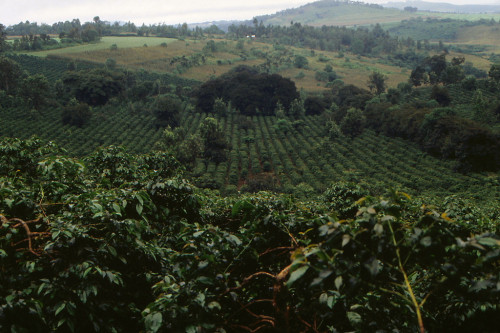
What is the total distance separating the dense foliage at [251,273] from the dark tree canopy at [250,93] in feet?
219

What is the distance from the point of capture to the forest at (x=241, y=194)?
2.89 m

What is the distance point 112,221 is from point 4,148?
5.96 m

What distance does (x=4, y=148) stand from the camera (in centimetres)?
820

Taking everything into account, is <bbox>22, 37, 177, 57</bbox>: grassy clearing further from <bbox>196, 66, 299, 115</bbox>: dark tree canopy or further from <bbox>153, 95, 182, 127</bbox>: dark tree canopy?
<bbox>153, 95, 182, 127</bbox>: dark tree canopy

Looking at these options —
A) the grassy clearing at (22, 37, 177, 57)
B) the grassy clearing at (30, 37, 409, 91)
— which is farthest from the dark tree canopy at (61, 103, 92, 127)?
the grassy clearing at (22, 37, 177, 57)

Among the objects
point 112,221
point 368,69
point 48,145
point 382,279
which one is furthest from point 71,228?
point 368,69

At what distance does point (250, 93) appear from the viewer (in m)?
71.0

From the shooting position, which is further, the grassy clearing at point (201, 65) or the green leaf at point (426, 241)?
the grassy clearing at point (201, 65)

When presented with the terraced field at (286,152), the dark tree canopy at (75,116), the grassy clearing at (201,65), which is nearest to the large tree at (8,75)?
the terraced field at (286,152)

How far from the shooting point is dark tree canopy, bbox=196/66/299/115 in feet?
232

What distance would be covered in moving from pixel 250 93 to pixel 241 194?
51899 mm

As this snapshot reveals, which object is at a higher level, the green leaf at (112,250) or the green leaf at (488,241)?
the green leaf at (488,241)

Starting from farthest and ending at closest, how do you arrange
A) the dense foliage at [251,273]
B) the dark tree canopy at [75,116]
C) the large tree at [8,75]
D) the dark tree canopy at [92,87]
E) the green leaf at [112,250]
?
1. the dark tree canopy at [92,87]
2. the large tree at [8,75]
3. the dark tree canopy at [75,116]
4. the green leaf at [112,250]
5. the dense foliage at [251,273]

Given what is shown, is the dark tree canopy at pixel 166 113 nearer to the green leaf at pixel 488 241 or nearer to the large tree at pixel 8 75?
the large tree at pixel 8 75
